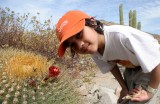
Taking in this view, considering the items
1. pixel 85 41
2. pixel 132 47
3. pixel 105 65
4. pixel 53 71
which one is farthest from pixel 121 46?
pixel 53 71

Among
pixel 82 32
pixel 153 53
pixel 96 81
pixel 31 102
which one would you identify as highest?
pixel 82 32

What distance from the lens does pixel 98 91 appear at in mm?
6762

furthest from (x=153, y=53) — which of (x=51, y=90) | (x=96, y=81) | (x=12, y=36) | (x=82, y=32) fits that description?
(x=12, y=36)

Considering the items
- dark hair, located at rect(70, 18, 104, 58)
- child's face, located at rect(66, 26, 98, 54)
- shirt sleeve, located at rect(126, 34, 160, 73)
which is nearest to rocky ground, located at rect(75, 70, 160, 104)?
dark hair, located at rect(70, 18, 104, 58)

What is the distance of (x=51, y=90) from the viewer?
414 centimetres

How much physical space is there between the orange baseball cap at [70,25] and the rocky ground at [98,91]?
3.14 m

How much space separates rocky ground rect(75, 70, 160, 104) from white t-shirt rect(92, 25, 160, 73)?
3.11 m

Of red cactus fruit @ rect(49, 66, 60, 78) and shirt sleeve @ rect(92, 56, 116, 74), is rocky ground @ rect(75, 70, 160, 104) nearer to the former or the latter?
red cactus fruit @ rect(49, 66, 60, 78)

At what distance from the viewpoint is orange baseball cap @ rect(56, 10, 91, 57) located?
294 centimetres

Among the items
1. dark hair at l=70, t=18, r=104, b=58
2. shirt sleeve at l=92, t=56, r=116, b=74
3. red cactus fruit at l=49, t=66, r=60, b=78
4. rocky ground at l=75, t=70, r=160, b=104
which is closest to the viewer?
dark hair at l=70, t=18, r=104, b=58

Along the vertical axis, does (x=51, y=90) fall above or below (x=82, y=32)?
below

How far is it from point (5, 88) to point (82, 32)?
138cm

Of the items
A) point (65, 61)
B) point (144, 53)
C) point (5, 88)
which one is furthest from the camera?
point (65, 61)

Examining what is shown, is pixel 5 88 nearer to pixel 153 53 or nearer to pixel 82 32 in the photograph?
pixel 82 32
